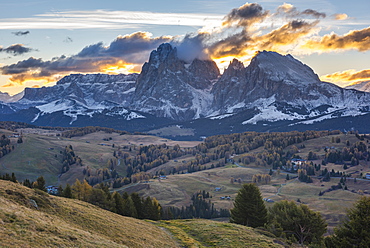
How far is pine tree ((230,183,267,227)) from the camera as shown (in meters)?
96.4

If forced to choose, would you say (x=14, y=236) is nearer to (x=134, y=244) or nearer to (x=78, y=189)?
(x=134, y=244)

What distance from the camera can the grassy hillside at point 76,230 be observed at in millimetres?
37906

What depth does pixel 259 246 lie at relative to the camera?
6228 cm

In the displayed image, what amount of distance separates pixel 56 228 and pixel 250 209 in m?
65.7

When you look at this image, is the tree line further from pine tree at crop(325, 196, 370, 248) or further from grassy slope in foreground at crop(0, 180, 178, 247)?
grassy slope in foreground at crop(0, 180, 178, 247)

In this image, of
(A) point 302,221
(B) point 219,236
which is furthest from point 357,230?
(B) point 219,236

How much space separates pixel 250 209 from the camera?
97.2 meters

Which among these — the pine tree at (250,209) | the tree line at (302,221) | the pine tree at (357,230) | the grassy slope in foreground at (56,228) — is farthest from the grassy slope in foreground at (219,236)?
the pine tree at (250,209)

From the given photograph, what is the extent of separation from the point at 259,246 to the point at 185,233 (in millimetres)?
17602

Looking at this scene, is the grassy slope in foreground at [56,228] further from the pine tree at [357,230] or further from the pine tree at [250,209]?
the pine tree at [250,209]

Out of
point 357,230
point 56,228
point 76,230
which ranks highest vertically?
point 56,228

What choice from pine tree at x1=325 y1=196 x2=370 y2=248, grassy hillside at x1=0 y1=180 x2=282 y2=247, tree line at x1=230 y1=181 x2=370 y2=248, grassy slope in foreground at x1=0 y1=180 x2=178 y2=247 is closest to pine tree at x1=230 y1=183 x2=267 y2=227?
tree line at x1=230 y1=181 x2=370 y2=248

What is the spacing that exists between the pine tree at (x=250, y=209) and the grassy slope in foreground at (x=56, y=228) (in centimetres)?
3513

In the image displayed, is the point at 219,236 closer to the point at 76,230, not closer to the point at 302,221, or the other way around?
the point at 302,221
